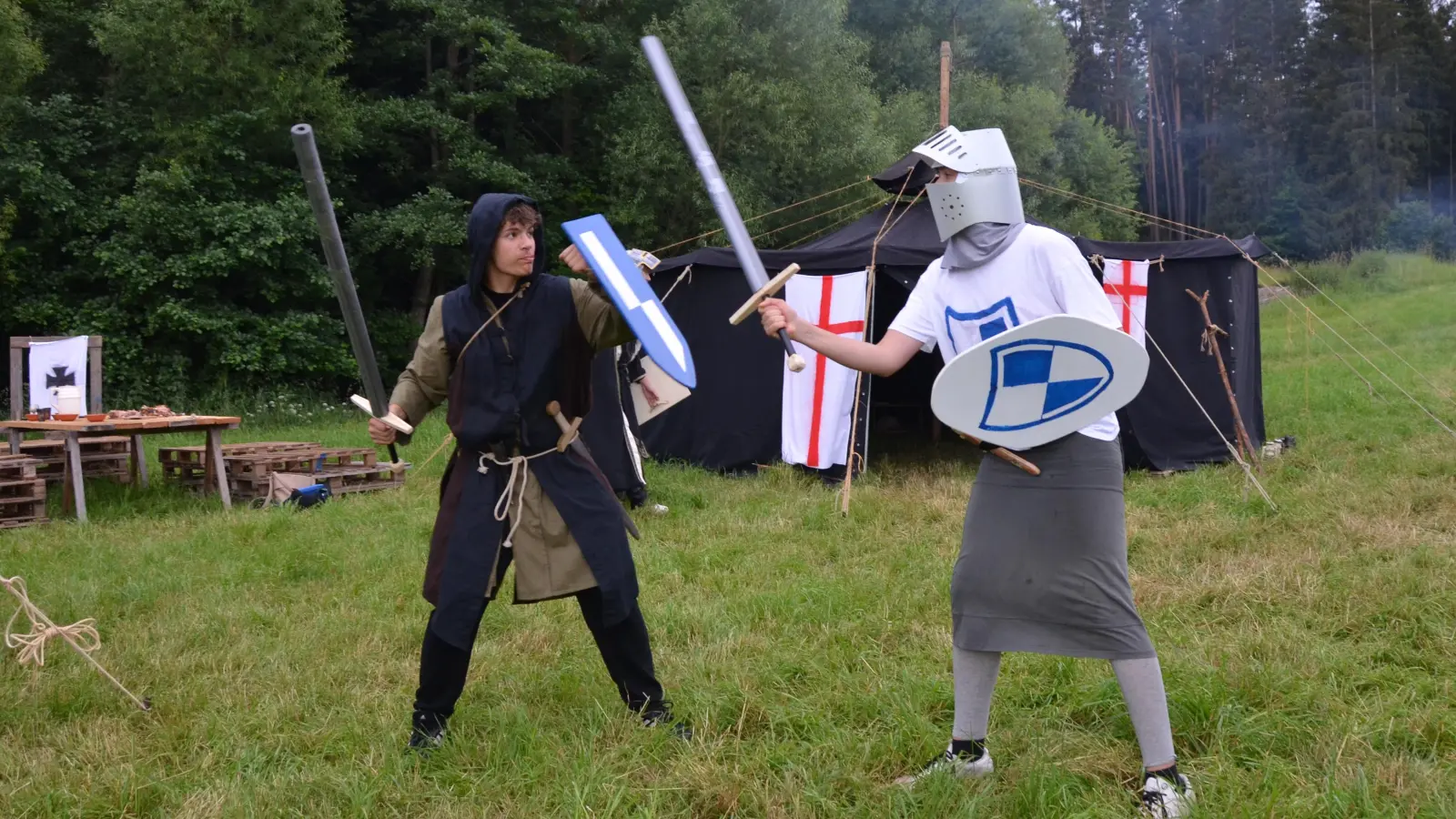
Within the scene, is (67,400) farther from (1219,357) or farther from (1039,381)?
(1219,357)

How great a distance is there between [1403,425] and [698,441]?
18.2 ft

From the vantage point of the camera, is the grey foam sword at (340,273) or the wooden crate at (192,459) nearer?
the grey foam sword at (340,273)

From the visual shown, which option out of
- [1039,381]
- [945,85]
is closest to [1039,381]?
[1039,381]

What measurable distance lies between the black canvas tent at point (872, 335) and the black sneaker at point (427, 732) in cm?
504

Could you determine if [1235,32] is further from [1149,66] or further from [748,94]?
[748,94]

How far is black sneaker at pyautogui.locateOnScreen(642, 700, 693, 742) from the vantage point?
9.74 ft

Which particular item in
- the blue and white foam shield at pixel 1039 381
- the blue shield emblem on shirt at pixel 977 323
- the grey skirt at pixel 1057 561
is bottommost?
the grey skirt at pixel 1057 561

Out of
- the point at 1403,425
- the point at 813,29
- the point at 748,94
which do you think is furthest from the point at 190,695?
the point at 813,29

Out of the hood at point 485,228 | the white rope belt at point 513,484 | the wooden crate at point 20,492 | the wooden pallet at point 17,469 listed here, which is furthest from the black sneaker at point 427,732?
the wooden pallet at point 17,469

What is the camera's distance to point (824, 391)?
7789 mm

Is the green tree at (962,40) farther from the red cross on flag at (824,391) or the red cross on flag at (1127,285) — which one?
the red cross on flag at (824,391)

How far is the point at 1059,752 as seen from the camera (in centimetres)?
279

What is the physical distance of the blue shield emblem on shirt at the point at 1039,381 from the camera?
225cm

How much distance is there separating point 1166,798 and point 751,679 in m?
1.34
